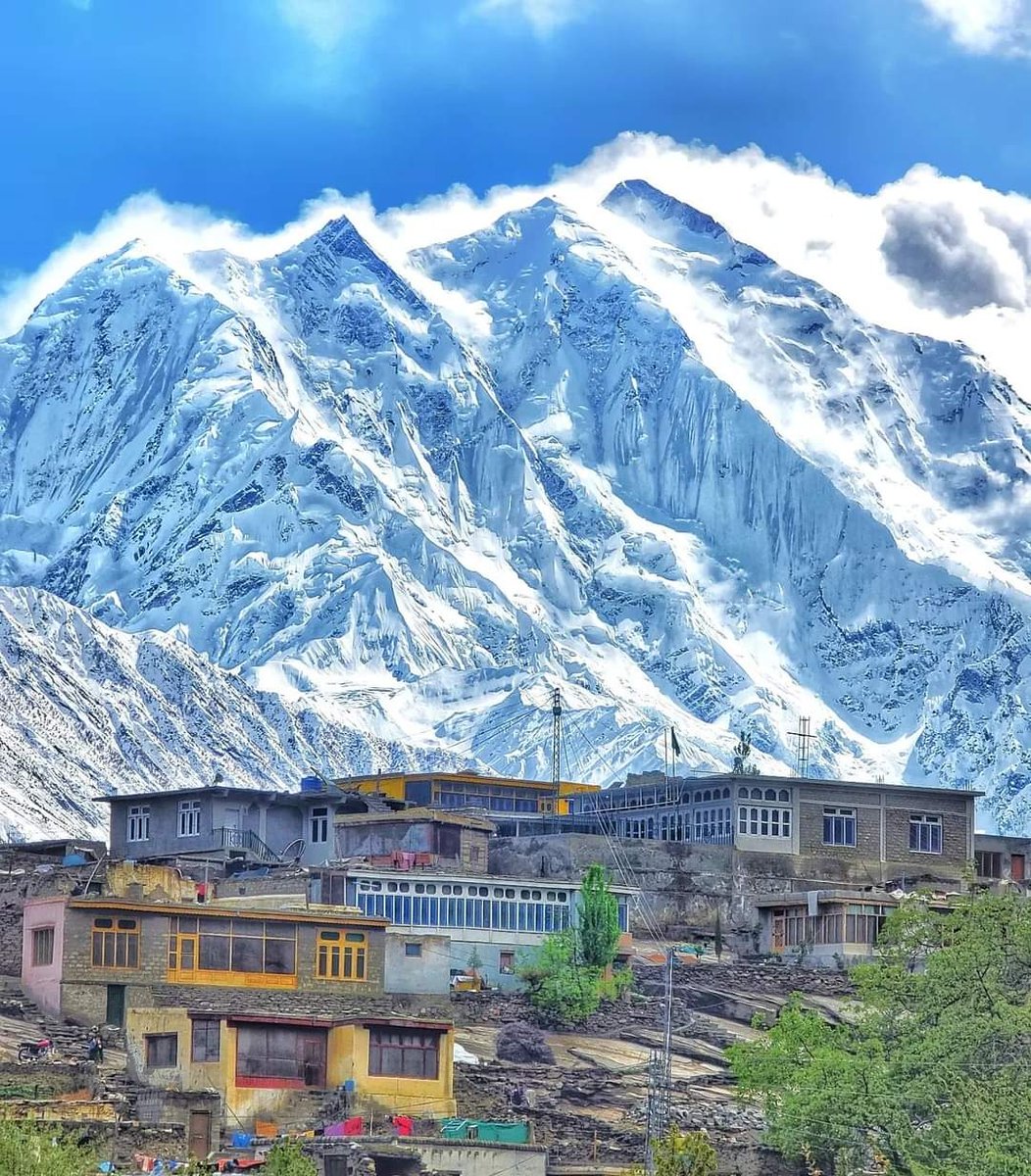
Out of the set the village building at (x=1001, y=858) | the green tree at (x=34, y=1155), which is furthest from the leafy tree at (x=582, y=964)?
the green tree at (x=34, y=1155)

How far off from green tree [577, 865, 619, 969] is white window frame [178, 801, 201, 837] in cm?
2280

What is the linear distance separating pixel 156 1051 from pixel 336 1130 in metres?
6.13

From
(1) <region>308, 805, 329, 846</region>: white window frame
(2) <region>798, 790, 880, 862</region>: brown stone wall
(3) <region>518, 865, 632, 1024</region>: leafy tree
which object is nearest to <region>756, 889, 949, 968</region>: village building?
(3) <region>518, 865, 632, 1024</region>: leafy tree

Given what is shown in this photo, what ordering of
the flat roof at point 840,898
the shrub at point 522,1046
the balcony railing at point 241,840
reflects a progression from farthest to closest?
the balcony railing at point 241,840 → the flat roof at point 840,898 → the shrub at point 522,1046

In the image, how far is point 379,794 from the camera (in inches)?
5502

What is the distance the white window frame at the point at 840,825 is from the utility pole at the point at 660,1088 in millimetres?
29973

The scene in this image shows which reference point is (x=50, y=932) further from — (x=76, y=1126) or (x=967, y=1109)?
(x=967, y=1109)

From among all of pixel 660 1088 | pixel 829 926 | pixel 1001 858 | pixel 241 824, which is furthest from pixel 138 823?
pixel 660 1088

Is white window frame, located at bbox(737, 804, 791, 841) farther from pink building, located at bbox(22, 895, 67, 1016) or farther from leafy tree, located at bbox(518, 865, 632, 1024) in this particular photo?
pink building, located at bbox(22, 895, 67, 1016)

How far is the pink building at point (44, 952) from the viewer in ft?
300

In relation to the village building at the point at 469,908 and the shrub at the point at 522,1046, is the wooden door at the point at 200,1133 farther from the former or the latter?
the village building at the point at 469,908

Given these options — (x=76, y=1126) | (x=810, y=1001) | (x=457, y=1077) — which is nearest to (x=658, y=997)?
(x=810, y=1001)

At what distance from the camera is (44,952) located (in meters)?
93.4

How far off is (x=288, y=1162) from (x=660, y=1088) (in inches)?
1016
